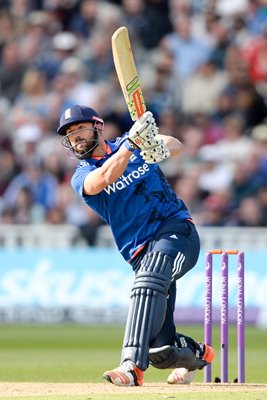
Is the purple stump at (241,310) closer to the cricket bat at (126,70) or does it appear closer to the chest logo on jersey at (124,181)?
the chest logo on jersey at (124,181)

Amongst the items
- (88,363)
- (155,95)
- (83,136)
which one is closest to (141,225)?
(83,136)

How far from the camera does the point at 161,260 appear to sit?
720 cm

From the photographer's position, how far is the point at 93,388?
7.52 meters

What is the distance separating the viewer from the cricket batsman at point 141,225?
7.07m

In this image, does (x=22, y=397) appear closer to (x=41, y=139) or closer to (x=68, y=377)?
(x=68, y=377)

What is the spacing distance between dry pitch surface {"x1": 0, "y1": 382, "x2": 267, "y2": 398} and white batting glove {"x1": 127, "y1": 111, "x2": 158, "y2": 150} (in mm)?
1421

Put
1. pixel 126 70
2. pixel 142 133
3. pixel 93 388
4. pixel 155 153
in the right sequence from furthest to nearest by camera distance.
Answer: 1. pixel 93 388
2. pixel 126 70
3. pixel 155 153
4. pixel 142 133

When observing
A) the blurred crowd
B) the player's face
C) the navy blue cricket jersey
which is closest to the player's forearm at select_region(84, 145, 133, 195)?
the navy blue cricket jersey

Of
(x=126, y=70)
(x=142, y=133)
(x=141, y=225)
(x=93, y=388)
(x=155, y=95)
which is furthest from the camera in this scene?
(x=155, y=95)

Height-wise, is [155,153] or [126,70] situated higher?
[126,70]

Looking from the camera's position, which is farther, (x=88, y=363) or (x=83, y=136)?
(x=88, y=363)

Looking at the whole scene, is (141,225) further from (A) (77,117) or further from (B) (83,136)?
(A) (77,117)

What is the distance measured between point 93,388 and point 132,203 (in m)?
1.19

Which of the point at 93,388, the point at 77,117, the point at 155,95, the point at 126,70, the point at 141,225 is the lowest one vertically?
the point at 93,388
